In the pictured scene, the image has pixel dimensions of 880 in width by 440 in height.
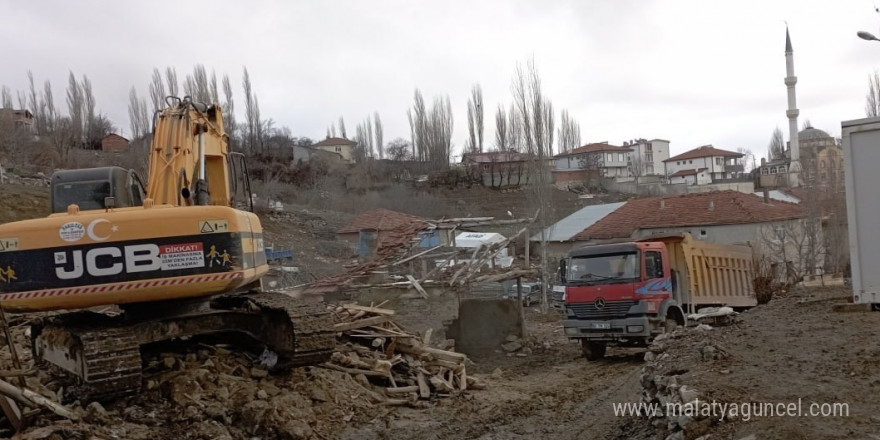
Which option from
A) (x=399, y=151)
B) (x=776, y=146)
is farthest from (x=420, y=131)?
(x=776, y=146)

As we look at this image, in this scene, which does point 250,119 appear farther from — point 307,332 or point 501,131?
point 307,332

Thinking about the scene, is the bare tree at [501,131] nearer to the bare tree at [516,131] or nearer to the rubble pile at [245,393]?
the bare tree at [516,131]

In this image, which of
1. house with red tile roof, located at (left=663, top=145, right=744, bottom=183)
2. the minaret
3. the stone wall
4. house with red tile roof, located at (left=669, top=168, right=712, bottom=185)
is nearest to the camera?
the stone wall

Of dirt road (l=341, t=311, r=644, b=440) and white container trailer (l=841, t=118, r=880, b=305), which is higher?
white container trailer (l=841, t=118, r=880, b=305)

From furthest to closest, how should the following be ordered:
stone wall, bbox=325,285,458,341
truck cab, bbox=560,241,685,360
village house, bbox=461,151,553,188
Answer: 1. village house, bbox=461,151,553,188
2. stone wall, bbox=325,285,458,341
3. truck cab, bbox=560,241,685,360

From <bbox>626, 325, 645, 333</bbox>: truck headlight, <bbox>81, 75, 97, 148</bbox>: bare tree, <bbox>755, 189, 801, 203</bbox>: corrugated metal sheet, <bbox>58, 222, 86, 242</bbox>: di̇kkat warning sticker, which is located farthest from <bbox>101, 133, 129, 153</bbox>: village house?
<bbox>58, 222, 86, 242</bbox>: di̇kkat warning sticker

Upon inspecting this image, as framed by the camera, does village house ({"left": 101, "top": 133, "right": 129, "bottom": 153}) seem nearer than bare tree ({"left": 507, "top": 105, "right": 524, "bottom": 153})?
No

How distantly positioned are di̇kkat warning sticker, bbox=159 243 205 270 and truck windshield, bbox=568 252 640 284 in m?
9.66

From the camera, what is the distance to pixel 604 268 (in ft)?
51.3

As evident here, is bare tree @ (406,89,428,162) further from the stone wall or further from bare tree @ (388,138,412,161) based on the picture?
the stone wall

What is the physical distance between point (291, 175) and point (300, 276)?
37.4m

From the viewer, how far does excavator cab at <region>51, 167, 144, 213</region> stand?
8.47m

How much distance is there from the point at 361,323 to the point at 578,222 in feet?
119

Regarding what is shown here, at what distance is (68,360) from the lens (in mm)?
8086
